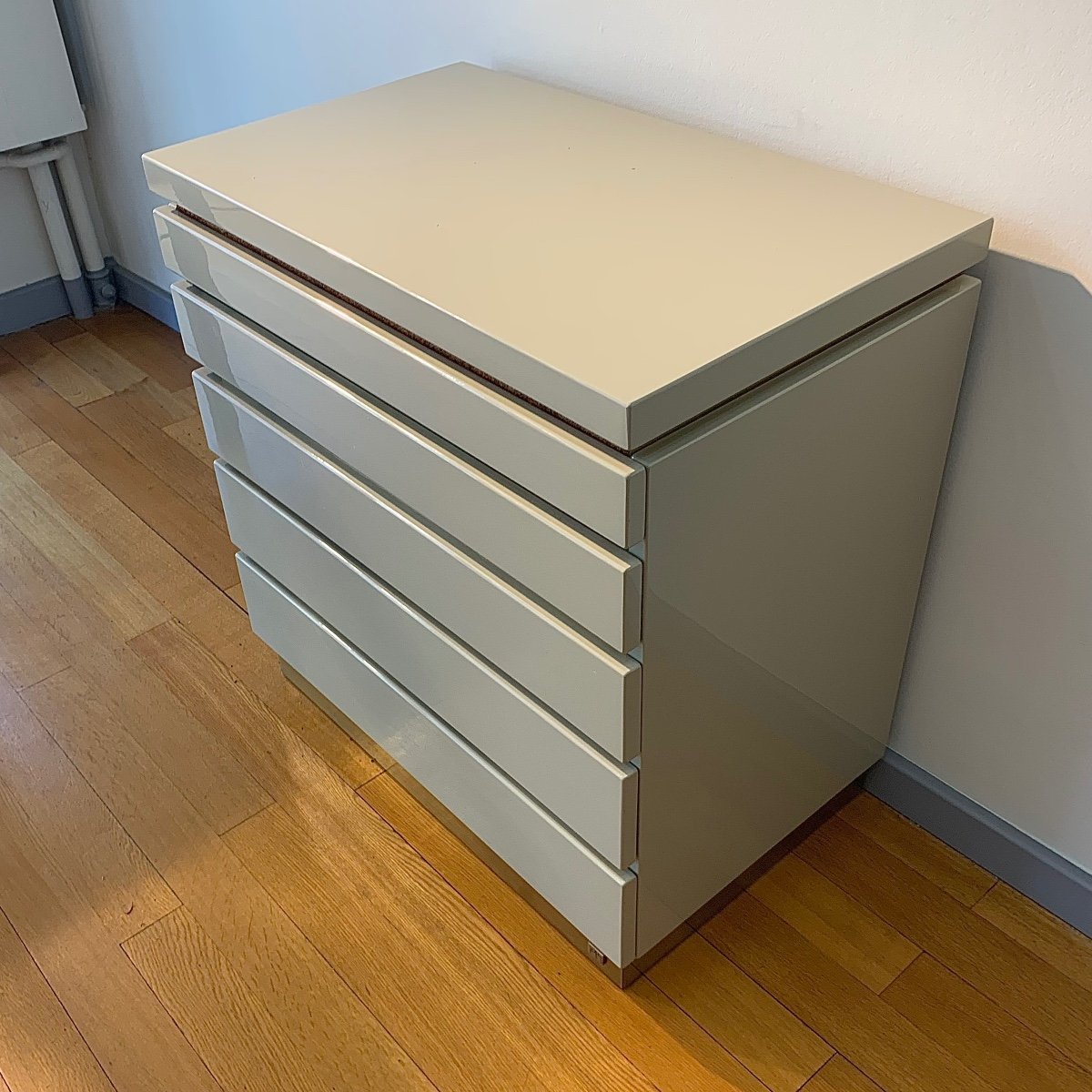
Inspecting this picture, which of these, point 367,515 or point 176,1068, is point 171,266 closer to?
point 367,515

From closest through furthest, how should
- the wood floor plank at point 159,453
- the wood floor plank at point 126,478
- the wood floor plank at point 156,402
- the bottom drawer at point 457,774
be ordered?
the bottom drawer at point 457,774 → the wood floor plank at point 126,478 → the wood floor plank at point 159,453 → the wood floor plank at point 156,402

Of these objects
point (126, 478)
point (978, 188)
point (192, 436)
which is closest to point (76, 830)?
point (126, 478)

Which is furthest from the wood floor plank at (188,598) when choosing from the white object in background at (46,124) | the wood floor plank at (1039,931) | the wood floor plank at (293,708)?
the wood floor plank at (1039,931)

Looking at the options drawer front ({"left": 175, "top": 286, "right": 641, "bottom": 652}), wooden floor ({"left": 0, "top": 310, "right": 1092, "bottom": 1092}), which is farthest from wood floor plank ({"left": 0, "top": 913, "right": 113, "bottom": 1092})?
drawer front ({"left": 175, "top": 286, "right": 641, "bottom": 652})

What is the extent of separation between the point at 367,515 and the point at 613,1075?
64cm

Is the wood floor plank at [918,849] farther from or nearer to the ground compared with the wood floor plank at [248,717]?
nearer to the ground

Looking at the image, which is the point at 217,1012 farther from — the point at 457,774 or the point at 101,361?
the point at 101,361

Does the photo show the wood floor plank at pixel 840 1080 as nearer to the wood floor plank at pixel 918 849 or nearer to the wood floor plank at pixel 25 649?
the wood floor plank at pixel 918 849

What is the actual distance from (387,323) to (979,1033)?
97 centimetres

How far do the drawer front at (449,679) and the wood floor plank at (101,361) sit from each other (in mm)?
1055

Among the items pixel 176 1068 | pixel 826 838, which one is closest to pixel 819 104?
pixel 826 838

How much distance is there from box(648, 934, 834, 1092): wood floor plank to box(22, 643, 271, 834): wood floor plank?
0.59 meters

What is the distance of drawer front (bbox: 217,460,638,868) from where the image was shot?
1104 millimetres

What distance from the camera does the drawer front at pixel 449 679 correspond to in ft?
3.62
